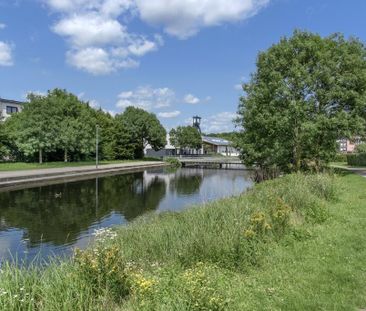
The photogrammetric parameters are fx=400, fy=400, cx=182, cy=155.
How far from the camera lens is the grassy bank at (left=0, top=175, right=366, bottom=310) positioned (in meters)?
4.58

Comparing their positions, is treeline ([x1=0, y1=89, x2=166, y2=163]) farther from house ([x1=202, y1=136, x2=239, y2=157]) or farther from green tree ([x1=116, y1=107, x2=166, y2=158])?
house ([x1=202, y1=136, x2=239, y2=157])

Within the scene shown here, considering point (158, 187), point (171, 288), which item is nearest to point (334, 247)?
point (171, 288)

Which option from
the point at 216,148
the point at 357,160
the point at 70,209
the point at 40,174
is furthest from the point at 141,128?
the point at 70,209

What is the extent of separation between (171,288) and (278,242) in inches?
138

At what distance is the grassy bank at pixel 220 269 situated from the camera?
458 centimetres

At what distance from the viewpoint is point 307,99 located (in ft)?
80.4

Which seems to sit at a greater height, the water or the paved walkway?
the paved walkway

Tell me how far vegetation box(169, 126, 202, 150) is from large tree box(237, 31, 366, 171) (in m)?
69.7

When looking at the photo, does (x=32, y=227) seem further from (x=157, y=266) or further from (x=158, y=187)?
(x=158, y=187)

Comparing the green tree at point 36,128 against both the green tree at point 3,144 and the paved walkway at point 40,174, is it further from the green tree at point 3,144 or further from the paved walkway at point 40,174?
the paved walkway at point 40,174

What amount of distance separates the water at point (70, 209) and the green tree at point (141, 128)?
39.0 m

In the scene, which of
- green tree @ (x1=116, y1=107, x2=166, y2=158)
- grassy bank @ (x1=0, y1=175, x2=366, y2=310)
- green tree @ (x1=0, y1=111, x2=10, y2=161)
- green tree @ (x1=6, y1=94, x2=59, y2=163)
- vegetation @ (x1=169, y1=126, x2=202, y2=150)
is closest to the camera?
Result: grassy bank @ (x1=0, y1=175, x2=366, y2=310)

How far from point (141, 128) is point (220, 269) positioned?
69192 millimetres

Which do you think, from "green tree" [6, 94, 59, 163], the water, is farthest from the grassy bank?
"green tree" [6, 94, 59, 163]
